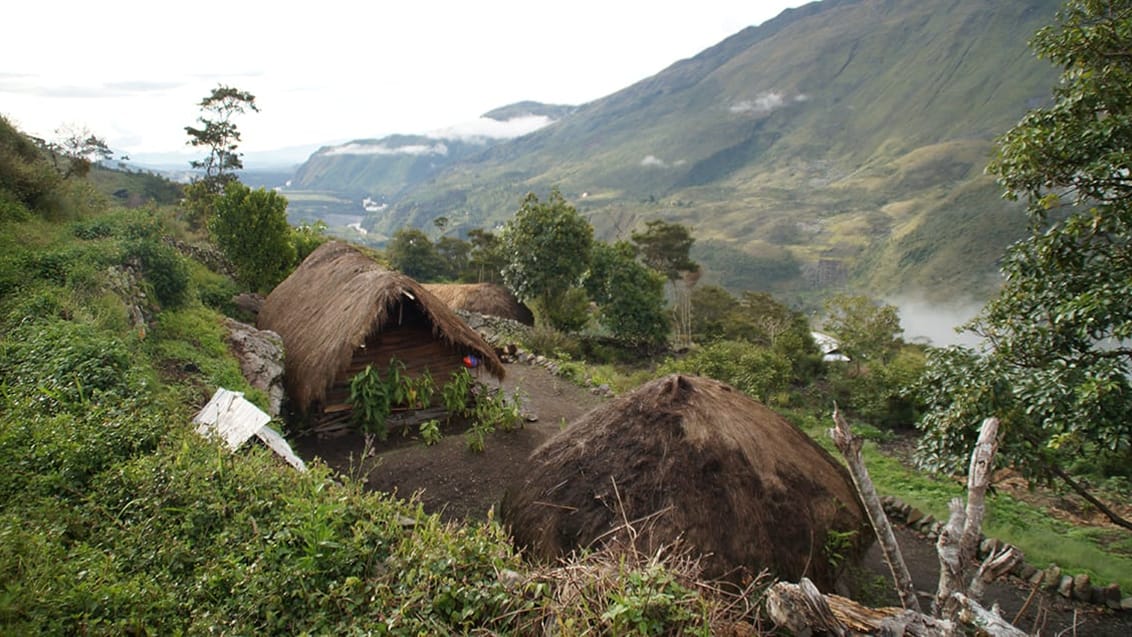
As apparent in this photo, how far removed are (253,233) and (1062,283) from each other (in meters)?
15.2

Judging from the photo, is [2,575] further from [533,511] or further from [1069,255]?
[1069,255]

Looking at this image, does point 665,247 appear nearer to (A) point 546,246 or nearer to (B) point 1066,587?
(A) point 546,246

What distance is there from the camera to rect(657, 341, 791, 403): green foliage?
13.0m

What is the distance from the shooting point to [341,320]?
28.7ft

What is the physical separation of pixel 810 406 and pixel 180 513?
14.4 m

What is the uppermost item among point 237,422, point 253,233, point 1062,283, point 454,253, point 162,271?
point 253,233

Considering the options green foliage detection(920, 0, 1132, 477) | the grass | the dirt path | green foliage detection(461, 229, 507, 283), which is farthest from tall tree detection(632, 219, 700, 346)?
green foliage detection(920, 0, 1132, 477)

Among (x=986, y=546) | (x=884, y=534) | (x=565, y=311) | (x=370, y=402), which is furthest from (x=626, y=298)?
(x=884, y=534)

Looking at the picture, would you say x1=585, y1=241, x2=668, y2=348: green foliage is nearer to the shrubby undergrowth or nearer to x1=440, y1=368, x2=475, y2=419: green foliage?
x1=440, y1=368, x2=475, y2=419: green foliage

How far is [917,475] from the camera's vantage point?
991 centimetres

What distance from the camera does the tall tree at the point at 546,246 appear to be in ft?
67.2

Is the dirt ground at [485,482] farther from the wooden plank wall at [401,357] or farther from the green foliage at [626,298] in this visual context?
the green foliage at [626,298]

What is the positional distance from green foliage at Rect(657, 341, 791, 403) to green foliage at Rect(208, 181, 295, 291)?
10.0m

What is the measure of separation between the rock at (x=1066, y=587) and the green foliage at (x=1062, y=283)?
142 centimetres
